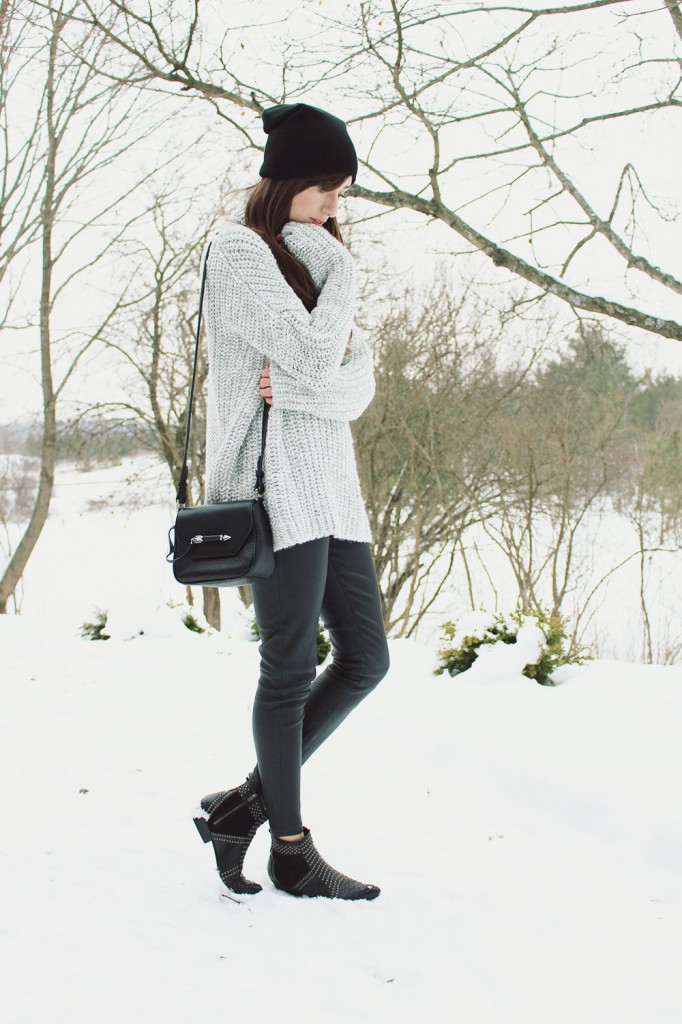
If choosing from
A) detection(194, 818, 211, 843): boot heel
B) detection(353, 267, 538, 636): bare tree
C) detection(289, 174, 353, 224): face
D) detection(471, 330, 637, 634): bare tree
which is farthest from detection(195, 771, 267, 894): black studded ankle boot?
detection(471, 330, 637, 634): bare tree

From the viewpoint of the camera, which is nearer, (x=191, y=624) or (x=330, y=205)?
(x=330, y=205)

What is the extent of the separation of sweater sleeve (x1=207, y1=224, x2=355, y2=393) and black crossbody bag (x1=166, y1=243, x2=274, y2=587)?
0.37 ft

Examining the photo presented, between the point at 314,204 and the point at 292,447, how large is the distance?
58cm

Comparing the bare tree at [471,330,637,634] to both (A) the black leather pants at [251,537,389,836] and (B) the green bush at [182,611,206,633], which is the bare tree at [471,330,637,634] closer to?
(B) the green bush at [182,611,206,633]

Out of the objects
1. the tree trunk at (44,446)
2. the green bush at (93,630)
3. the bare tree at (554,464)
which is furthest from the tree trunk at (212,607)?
the green bush at (93,630)

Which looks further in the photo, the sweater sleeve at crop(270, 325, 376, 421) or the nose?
the nose

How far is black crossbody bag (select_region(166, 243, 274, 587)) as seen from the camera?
1.79 meters

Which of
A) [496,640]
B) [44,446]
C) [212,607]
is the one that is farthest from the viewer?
[212,607]

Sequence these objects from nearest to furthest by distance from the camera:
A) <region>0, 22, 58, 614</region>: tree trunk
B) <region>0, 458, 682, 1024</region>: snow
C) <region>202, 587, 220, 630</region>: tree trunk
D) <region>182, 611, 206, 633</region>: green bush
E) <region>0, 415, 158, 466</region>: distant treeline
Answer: <region>0, 458, 682, 1024</region>: snow → <region>182, 611, 206, 633</region>: green bush → <region>0, 22, 58, 614</region>: tree trunk → <region>0, 415, 158, 466</region>: distant treeline → <region>202, 587, 220, 630</region>: tree trunk

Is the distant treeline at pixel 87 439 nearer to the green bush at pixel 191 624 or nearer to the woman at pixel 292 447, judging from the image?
the green bush at pixel 191 624

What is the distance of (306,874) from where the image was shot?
6.40 ft

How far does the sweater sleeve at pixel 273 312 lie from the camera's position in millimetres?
1795

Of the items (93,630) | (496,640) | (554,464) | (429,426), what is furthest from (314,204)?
(554,464)

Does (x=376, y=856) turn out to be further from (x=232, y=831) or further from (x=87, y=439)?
(x=87, y=439)
